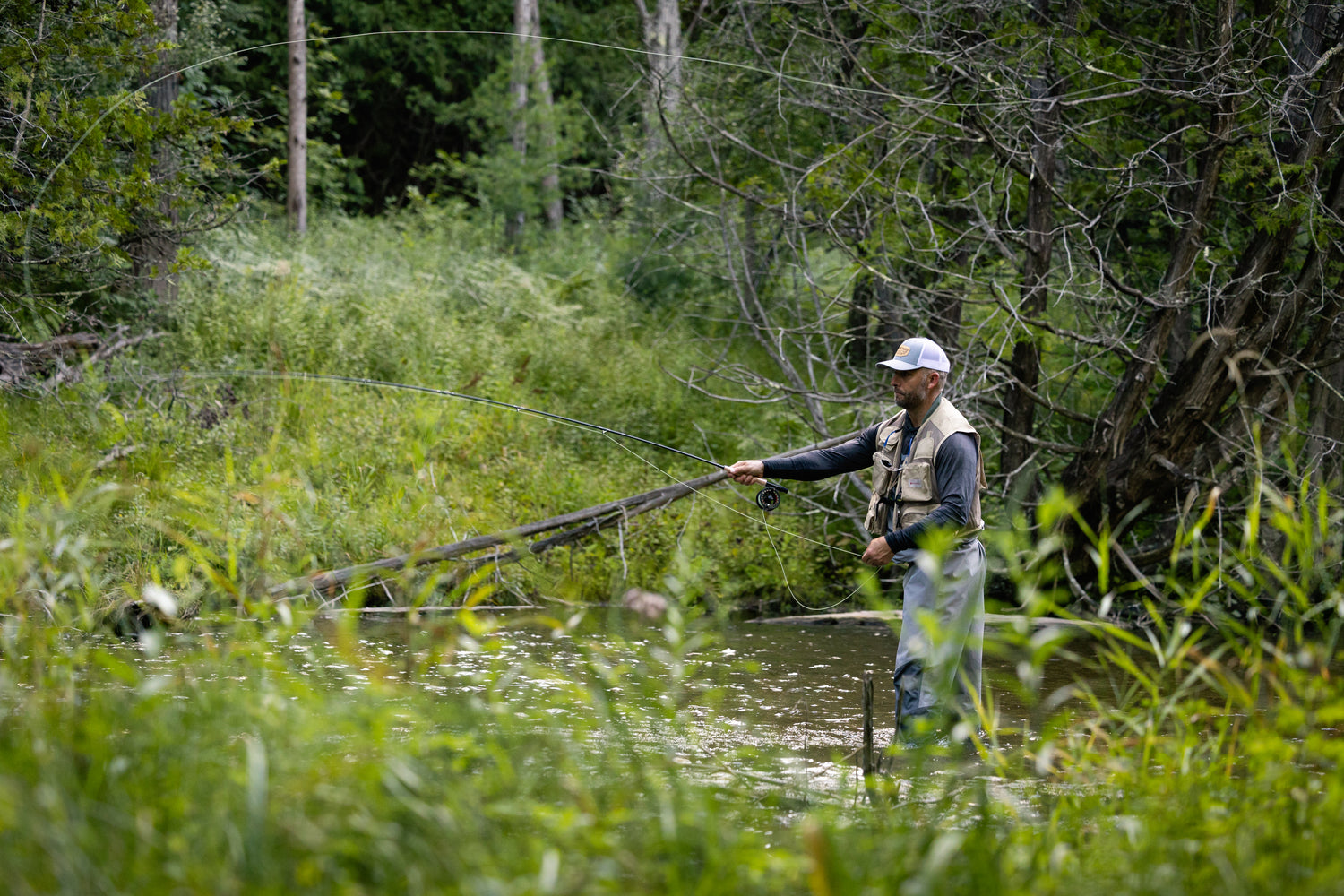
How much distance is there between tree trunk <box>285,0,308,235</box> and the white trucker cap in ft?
39.2

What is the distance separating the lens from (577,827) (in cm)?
270

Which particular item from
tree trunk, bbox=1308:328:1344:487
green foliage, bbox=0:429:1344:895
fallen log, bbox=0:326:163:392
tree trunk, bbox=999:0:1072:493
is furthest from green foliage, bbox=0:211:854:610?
tree trunk, bbox=1308:328:1344:487

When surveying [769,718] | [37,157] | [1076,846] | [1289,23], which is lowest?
[769,718]

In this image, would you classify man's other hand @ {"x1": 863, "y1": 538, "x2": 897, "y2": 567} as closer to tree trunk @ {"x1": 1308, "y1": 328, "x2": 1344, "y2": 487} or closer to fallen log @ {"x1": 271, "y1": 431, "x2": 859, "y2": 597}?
fallen log @ {"x1": 271, "y1": 431, "x2": 859, "y2": 597}

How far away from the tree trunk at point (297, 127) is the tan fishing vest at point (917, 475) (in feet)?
38.9

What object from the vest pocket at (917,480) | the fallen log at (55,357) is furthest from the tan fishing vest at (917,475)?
the fallen log at (55,357)

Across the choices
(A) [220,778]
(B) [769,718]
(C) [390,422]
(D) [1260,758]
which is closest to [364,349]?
(C) [390,422]

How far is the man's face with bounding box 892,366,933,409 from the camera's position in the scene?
4.83m

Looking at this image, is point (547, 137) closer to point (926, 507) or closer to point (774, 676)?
point (774, 676)

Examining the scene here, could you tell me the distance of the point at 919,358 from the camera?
4816 mm

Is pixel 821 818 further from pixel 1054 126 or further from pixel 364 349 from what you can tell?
pixel 364 349

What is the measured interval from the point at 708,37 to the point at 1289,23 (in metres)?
5.39

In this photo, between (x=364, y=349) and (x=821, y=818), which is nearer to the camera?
(x=821, y=818)

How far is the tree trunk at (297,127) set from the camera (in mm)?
15312
